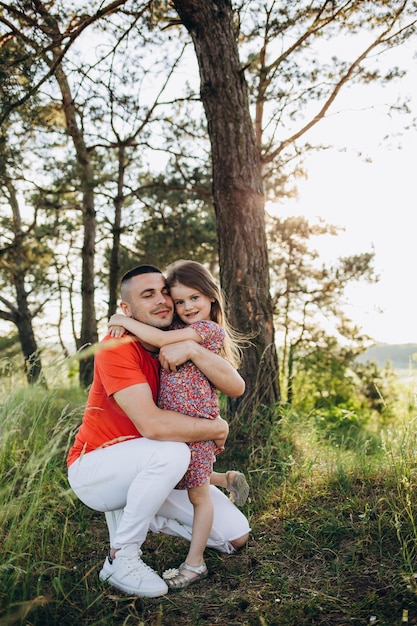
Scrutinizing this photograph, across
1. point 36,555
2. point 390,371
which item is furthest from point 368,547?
point 390,371

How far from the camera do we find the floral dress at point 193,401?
111 inches

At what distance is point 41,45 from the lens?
4953 millimetres

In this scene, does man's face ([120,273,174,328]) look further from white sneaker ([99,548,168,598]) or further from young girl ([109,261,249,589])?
white sneaker ([99,548,168,598])

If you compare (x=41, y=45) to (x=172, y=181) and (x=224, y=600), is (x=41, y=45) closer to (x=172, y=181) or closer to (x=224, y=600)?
(x=224, y=600)

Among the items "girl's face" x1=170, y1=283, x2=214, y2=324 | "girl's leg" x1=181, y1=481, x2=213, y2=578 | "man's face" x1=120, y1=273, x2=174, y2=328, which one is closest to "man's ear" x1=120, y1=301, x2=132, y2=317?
"man's face" x1=120, y1=273, x2=174, y2=328

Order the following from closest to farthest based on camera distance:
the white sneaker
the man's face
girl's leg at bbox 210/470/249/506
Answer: the white sneaker < the man's face < girl's leg at bbox 210/470/249/506

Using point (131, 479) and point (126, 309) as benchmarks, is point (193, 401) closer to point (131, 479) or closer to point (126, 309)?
point (131, 479)

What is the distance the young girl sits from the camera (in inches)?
110

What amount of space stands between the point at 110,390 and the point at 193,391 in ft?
1.48

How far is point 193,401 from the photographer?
9.35 feet

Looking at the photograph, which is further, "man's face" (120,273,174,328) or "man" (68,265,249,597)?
"man's face" (120,273,174,328)

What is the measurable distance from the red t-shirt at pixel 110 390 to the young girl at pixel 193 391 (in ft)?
0.37

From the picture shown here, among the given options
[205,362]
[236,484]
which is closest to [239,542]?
[236,484]

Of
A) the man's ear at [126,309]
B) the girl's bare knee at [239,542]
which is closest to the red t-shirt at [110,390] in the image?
the man's ear at [126,309]
